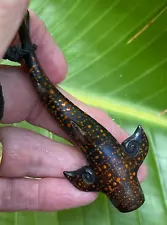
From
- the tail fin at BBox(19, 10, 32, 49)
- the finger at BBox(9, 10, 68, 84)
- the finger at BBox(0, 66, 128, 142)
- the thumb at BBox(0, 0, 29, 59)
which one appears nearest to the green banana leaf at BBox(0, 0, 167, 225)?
the finger at BBox(0, 66, 128, 142)

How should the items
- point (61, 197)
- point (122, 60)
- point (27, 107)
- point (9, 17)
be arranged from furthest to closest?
point (122, 60) < point (27, 107) < point (61, 197) < point (9, 17)

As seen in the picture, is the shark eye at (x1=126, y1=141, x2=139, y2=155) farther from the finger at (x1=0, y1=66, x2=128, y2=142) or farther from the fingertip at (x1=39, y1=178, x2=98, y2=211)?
the fingertip at (x1=39, y1=178, x2=98, y2=211)

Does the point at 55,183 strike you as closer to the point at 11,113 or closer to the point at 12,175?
the point at 12,175

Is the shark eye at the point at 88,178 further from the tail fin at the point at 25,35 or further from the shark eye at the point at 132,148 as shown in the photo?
the tail fin at the point at 25,35

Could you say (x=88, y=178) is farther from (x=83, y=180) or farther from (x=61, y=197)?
(x=61, y=197)

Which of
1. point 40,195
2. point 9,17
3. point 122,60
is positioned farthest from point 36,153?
point 9,17

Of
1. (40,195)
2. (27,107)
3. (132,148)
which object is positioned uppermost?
(132,148)

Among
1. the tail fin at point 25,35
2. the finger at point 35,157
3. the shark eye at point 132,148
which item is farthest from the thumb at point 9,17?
the shark eye at point 132,148
